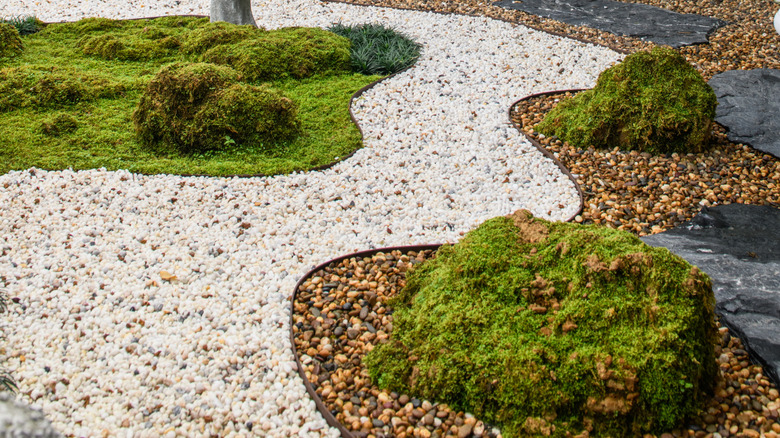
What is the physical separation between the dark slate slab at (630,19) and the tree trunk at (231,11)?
14.9 ft

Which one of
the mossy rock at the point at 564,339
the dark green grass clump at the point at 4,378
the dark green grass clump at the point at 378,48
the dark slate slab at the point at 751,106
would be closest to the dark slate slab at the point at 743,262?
the mossy rock at the point at 564,339

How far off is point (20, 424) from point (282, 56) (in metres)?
6.91

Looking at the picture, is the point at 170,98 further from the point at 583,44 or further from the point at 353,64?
the point at 583,44

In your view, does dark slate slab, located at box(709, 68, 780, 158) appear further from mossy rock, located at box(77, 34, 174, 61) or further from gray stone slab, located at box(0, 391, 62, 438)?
mossy rock, located at box(77, 34, 174, 61)

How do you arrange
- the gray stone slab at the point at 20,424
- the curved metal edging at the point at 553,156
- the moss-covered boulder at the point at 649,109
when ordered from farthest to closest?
1. the moss-covered boulder at the point at 649,109
2. the curved metal edging at the point at 553,156
3. the gray stone slab at the point at 20,424

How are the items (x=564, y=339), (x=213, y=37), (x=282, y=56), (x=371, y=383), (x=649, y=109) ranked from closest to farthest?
(x=564, y=339) < (x=371, y=383) < (x=649, y=109) < (x=282, y=56) < (x=213, y=37)

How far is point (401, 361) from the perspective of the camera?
3352 millimetres

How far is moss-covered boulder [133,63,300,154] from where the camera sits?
605 cm

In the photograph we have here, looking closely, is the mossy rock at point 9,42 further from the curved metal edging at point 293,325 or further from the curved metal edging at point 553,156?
the curved metal edging at point 553,156

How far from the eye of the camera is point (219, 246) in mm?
4684

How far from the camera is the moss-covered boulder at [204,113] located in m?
6.05

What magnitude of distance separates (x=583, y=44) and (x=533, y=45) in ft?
2.55

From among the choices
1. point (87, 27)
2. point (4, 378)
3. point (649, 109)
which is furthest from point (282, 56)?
point (4, 378)

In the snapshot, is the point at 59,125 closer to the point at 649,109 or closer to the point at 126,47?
the point at 126,47
